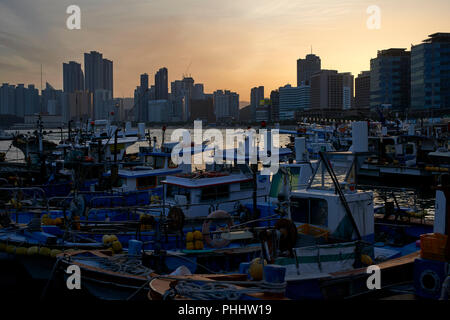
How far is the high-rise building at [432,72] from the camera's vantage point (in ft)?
344

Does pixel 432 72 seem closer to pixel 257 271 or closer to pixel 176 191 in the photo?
pixel 176 191

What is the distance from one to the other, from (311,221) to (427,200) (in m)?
25.6

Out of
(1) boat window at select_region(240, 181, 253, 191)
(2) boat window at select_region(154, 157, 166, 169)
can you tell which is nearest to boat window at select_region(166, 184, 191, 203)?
(1) boat window at select_region(240, 181, 253, 191)

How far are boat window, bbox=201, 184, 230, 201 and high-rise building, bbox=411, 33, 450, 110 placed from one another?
103 metres

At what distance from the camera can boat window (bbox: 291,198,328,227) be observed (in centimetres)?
1117

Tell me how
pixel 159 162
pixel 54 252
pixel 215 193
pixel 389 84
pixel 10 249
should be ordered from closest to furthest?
pixel 54 252
pixel 10 249
pixel 215 193
pixel 159 162
pixel 389 84

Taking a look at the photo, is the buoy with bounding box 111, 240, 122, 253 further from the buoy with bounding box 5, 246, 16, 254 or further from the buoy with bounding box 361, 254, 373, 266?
the buoy with bounding box 361, 254, 373, 266

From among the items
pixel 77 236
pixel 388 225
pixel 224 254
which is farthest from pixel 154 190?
pixel 388 225

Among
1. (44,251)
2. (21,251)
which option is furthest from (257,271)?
(21,251)

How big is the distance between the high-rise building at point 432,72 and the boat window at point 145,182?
328 feet

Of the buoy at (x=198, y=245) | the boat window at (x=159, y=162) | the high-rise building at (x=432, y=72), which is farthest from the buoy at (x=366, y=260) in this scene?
the high-rise building at (x=432, y=72)

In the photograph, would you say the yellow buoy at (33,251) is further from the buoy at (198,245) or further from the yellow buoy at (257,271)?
the yellow buoy at (257,271)

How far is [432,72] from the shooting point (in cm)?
10794

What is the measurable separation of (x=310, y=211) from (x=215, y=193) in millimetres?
5883
